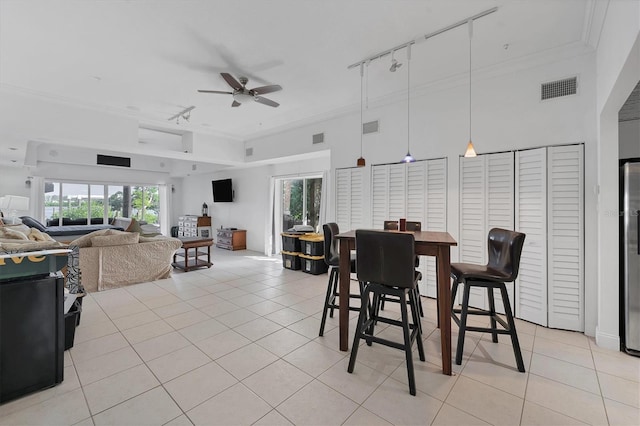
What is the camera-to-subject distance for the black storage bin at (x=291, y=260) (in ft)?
18.7

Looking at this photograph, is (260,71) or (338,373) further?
(260,71)

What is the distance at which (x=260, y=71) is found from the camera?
3639 mm

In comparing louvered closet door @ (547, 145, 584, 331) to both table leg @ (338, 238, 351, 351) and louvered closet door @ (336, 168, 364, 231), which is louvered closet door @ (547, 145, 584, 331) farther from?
louvered closet door @ (336, 168, 364, 231)

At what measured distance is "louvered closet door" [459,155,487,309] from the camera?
3492mm

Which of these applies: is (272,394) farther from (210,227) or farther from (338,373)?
(210,227)

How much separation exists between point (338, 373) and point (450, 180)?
280 centimetres

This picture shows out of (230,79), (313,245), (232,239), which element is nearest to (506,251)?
(230,79)

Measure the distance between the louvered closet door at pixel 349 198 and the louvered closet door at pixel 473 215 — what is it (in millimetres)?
1576

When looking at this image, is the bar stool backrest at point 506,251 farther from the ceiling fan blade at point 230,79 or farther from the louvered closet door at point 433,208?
the ceiling fan blade at point 230,79

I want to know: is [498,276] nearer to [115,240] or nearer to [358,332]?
[358,332]

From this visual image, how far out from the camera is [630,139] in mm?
2994

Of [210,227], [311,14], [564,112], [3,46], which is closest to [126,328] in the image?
[3,46]

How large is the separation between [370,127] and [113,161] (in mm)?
8136

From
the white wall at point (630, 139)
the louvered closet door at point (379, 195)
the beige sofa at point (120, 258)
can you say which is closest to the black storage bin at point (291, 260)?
the louvered closet door at point (379, 195)
